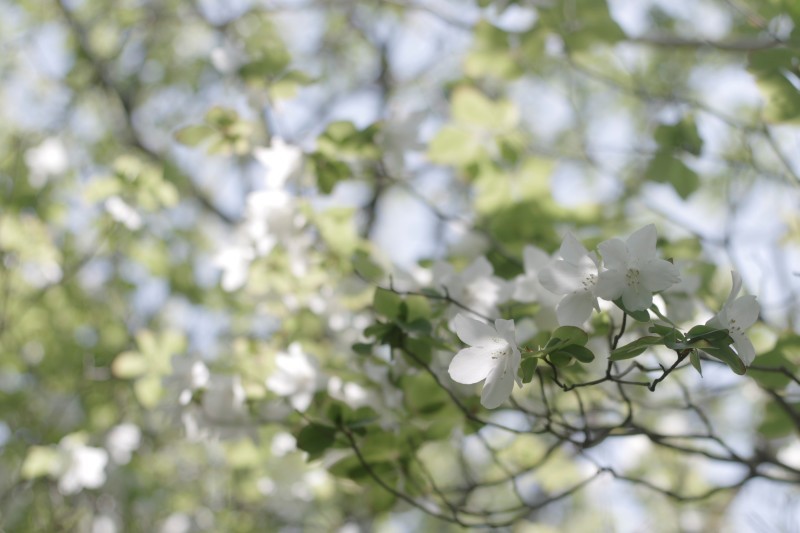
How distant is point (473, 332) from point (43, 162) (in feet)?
6.52

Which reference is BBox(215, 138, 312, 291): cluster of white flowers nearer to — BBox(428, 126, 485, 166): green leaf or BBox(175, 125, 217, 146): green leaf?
BBox(175, 125, 217, 146): green leaf

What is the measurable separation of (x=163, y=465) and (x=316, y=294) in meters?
1.55

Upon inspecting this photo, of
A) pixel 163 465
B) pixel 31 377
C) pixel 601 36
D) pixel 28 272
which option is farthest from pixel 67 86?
pixel 601 36

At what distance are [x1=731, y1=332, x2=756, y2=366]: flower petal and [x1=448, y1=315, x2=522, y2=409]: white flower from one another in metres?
0.23

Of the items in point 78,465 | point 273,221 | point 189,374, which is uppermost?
point 273,221

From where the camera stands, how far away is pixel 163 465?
2.86 meters

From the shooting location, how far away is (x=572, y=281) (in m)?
0.83

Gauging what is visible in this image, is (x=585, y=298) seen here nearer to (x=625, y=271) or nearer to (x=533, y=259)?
(x=625, y=271)

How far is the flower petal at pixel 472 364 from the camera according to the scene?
2.80 ft

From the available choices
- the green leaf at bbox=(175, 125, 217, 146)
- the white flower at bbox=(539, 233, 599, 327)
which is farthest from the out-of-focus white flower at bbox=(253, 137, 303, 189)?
the white flower at bbox=(539, 233, 599, 327)

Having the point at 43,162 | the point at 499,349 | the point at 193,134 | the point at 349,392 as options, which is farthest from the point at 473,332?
the point at 43,162

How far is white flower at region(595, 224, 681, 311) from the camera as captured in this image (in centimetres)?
78

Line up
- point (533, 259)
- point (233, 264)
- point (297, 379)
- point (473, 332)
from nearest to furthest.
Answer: point (473, 332), point (533, 259), point (297, 379), point (233, 264)

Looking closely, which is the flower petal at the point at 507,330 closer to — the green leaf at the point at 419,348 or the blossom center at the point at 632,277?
the blossom center at the point at 632,277
